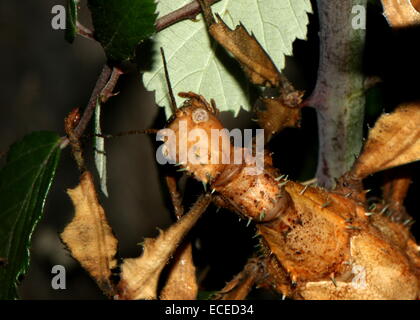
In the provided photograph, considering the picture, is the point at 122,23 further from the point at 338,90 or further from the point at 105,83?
the point at 338,90

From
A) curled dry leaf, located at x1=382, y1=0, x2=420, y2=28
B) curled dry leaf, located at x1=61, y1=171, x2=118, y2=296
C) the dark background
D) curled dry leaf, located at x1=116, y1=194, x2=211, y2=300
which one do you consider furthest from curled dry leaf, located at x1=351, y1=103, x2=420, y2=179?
the dark background

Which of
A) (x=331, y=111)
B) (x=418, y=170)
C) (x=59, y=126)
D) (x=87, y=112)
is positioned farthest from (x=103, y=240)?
(x=59, y=126)

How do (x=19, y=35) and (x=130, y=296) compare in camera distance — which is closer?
(x=130, y=296)

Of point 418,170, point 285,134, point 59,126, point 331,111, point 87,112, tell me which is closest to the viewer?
point 87,112

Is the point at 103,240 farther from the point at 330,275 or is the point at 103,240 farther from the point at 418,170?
the point at 418,170

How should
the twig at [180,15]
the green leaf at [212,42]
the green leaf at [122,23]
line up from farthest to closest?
1. the green leaf at [212,42]
2. the twig at [180,15]
3. the green leaf at [122,23]

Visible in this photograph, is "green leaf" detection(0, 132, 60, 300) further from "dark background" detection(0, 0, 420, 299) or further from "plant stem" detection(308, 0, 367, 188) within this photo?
"dark background" detection(0, 0, 420, 299)

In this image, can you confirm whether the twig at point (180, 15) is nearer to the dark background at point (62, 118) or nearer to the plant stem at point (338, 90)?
the plant stem at point (338, 90)

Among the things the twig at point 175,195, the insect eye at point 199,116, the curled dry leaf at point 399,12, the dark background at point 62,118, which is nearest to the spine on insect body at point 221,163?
the insect eye at point 199,116
